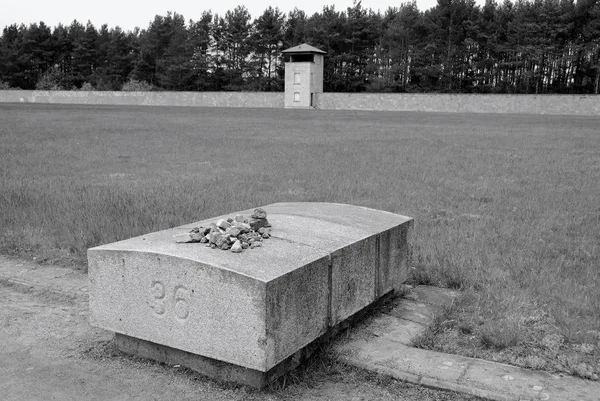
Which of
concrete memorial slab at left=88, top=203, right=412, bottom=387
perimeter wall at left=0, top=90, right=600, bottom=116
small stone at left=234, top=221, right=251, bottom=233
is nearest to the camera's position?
concrete memorial slab at left=88, top=203, right=412, bottom=387

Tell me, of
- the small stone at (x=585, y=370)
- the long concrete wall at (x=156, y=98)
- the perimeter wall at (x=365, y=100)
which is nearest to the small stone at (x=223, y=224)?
the small stone at (x=585, y=370)

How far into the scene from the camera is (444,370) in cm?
391

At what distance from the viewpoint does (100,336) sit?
4.60m

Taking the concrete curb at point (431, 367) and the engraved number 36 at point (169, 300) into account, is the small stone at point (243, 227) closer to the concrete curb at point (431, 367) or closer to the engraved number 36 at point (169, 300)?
the engraved number 36 at point (169, 300)

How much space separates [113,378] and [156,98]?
69842mm

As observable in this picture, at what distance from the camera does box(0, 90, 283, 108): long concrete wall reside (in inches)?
2697

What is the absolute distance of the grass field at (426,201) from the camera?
4785 millimetres

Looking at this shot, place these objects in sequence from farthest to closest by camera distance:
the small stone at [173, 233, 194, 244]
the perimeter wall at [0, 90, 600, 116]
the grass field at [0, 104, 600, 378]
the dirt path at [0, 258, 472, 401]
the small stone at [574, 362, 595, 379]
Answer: the perimeter wall at [0, 90, 600, 116] < the grass field at [0, 104, 600, 378] < the small stone at [173, 233, 194, 244] < the small stone at [574, 362, 595, 379] < the dirt path at [0, 258, 472, 401]

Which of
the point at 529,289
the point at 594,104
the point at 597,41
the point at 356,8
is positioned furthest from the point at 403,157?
the point at 356,8

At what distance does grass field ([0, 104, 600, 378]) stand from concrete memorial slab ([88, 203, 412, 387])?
89 centimetres

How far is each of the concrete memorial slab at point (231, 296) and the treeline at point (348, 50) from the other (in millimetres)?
63277

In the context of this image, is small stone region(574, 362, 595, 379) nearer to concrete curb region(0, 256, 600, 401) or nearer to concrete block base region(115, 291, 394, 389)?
concrete curb region(0, 256, 600, 401)

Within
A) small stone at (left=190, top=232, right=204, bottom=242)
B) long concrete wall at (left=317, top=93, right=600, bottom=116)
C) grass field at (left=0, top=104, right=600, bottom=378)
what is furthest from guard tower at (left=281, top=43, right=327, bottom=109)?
small stone at (left=190, top=232, right=204, bottom=242)

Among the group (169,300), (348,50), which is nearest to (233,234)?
(169,300)
